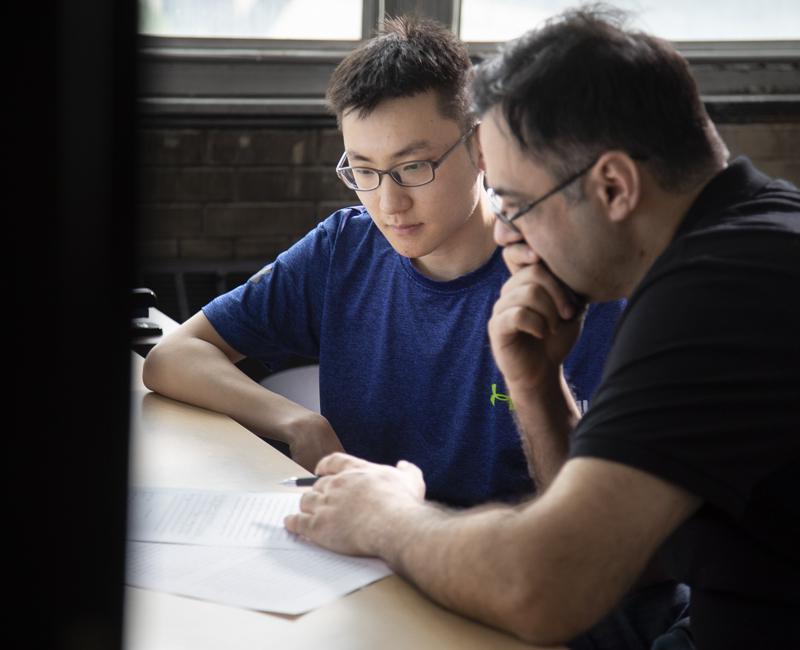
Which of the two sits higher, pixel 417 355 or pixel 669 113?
pixel 669 113

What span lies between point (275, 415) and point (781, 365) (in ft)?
3.01

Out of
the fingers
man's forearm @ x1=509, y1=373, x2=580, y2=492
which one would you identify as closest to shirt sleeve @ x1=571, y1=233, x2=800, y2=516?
the fingers

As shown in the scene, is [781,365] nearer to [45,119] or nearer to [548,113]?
[548,113]

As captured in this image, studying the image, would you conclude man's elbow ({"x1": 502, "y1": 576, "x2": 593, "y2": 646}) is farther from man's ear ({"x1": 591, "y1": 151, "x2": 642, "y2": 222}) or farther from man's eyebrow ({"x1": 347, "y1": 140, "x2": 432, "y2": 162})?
man's eyebrow ({"x1": 347, "y1": 140, "x2": 432, "y2": 162})

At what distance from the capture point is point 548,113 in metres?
1.17

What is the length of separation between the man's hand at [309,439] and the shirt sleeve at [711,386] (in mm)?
709

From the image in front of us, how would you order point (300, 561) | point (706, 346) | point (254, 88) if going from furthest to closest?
point (254, 88) < point (300, 561) < point (706, 346)

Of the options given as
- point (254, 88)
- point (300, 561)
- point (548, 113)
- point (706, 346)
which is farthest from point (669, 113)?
point (254, 88)

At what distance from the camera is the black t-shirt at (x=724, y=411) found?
0.96 metres

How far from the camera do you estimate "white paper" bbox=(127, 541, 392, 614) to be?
41.1 inches

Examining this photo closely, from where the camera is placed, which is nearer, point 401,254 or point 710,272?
point 710,272

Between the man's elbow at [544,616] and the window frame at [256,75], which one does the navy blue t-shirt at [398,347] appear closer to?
the man's elbow at [544,616]

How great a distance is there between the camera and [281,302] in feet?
6.30

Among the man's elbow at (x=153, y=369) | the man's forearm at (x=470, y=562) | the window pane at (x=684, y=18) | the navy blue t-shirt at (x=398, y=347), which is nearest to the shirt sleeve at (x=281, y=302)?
the navy blue t-shirt at (x=398, y=347)
